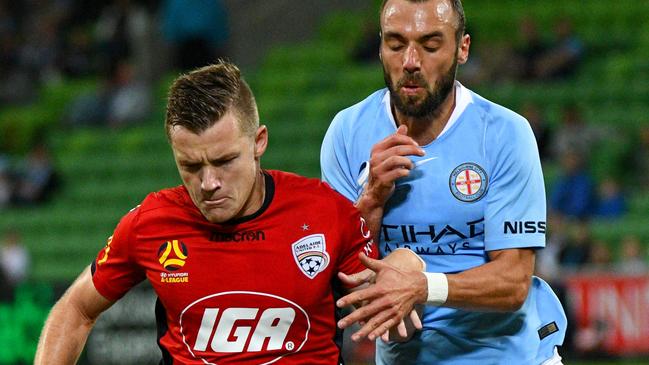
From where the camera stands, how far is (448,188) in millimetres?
4215

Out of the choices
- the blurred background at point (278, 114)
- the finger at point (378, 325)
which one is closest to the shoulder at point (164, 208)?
the finger at point (378, 325)

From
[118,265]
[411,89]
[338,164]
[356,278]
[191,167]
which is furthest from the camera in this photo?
[338,164]

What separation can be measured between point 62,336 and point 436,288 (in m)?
1.21

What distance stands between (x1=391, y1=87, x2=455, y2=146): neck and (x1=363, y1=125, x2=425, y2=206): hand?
14cm

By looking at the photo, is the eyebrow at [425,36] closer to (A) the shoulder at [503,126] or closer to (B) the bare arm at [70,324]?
(A) the shoulder at [503,126]

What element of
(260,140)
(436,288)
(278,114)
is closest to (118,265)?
(260,140)

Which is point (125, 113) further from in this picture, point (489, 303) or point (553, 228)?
point (489, 303)

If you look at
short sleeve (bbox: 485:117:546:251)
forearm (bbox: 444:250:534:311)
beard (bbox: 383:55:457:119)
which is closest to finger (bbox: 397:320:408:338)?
forearm (bbox: 444:250:534:311)

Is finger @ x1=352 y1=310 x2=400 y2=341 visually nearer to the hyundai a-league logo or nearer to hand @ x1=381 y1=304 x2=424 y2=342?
hand @ x1=381 y1=304 x2=424 y2=342

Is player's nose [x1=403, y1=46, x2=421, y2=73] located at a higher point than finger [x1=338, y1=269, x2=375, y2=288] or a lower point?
higher

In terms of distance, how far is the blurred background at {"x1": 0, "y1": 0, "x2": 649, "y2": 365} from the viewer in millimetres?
10992

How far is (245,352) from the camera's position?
3910mm

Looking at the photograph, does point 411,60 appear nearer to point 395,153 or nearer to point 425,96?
point 425,96

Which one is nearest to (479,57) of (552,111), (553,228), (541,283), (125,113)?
(552,111)
